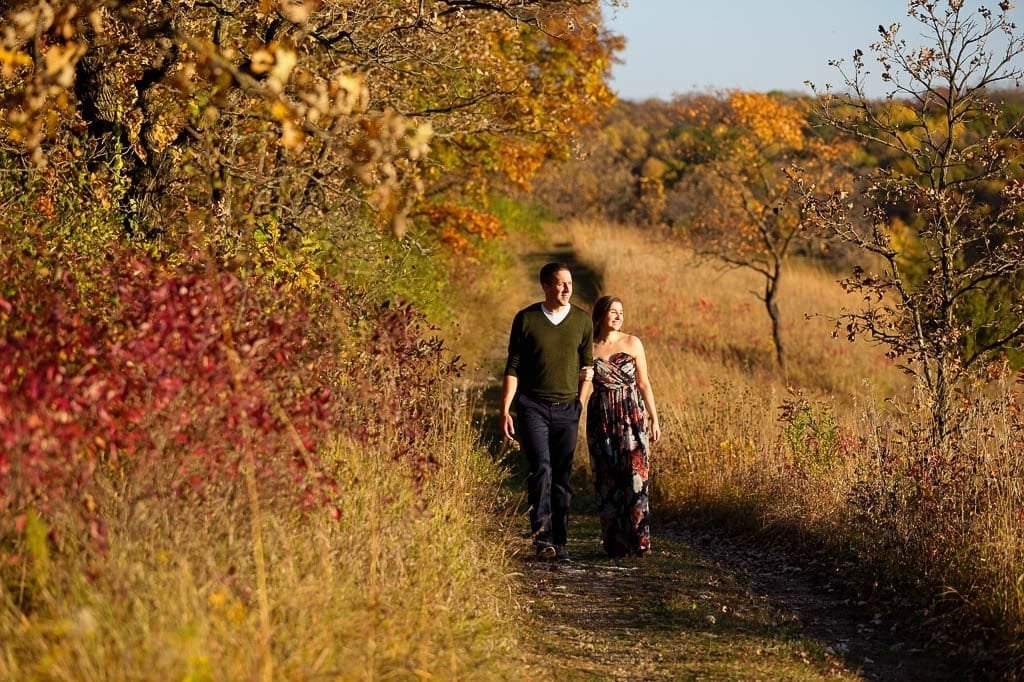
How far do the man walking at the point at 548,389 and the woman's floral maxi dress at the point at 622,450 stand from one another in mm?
311

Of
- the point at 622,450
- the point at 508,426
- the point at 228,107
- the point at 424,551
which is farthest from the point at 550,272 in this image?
the point at 424,551

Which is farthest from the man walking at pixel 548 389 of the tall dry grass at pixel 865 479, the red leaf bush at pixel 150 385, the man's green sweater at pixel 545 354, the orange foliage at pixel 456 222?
the orange foliage at pixel 456 222

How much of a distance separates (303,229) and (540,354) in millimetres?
2518

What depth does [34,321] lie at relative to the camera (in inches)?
197

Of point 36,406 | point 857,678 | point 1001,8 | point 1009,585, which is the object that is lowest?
point 857,678

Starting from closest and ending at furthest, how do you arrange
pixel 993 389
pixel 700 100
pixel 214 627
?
pixel 214 627
pixel 993 389
pixel 700 100

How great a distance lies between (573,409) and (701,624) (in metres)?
2.05

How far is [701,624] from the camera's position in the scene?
7406 millimetres

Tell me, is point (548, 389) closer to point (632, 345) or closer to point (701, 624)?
point (632, 345)

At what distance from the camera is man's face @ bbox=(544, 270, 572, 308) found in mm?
8656

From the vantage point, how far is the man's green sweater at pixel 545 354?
8.73m

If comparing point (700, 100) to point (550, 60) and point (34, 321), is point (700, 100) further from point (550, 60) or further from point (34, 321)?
point (34, 321)

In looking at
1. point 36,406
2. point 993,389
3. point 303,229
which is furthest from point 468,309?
point 36,406

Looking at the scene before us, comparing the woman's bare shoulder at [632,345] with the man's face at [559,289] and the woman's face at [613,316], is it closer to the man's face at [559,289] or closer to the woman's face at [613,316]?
the woman's face at [613,316]
